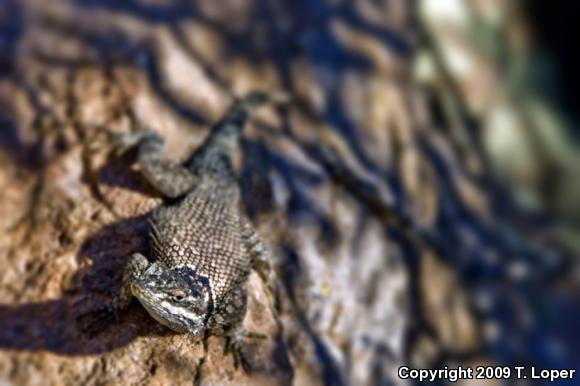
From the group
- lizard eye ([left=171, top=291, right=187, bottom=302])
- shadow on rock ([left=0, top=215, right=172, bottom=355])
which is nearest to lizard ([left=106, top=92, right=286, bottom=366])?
lizard eye ([left=171, top=291, right=187, bottom=302])

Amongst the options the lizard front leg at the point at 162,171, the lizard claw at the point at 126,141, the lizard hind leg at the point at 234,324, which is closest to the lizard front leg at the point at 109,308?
the lizard hind leg at the point at 234,324

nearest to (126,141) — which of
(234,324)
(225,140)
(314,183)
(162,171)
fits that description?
(162,171)

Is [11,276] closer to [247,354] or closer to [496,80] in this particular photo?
[247,354]

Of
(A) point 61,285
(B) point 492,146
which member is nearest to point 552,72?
(B) point 492,146

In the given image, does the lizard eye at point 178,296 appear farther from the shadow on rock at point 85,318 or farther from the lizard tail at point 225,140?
the lizard tail at point 225,140

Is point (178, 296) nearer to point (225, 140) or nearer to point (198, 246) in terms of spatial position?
point (198, 246)

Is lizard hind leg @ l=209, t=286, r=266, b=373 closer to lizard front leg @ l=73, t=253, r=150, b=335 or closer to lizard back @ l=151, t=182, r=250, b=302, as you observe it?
lizard back @ l=151, t=182, r=250, b=302

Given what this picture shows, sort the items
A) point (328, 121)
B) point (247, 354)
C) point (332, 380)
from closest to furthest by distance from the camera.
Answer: point (247, 354)
point (332, 380)
point (328, 121)
